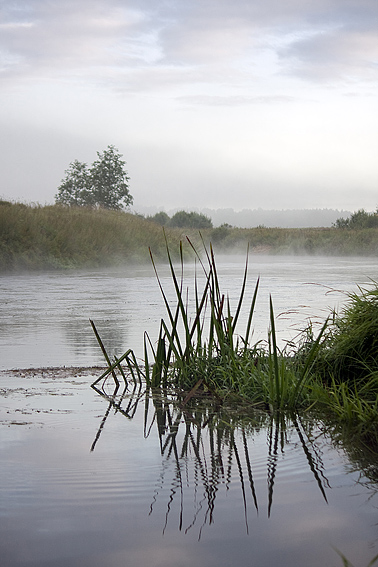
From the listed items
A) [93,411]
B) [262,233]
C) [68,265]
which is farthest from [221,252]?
[93,411]

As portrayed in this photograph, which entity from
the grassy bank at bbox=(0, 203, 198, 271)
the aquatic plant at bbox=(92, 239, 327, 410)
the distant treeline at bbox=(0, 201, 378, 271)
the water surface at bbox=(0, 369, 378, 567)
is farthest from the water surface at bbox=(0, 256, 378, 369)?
the grassy bank at bbox=(0, 203, 198, 271)

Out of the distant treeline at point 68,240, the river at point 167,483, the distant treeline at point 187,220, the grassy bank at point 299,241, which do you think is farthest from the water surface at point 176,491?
the distant treeline at point 187,220

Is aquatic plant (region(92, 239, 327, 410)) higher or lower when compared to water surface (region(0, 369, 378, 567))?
higher

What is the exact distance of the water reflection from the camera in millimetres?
2619

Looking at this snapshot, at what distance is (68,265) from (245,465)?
21.2m

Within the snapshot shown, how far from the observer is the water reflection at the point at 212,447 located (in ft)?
8.59

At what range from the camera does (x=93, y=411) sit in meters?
4.08

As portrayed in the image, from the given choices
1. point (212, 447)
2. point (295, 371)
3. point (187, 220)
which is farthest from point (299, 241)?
point (212, 447)

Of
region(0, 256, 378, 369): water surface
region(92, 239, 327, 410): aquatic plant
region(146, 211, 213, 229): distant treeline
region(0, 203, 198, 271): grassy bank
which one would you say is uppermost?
region(146, 211, 213, 229): distant treeline

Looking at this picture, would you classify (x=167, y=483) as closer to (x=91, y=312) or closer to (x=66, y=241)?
(x=91, y=312)

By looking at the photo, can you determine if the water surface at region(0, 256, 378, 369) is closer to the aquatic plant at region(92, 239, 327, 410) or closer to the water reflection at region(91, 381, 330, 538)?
the aquatic plant at region(92, 239, 327, 410)

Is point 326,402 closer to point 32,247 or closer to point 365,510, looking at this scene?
point 365,510

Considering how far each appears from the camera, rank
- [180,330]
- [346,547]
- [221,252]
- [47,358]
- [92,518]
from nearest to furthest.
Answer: [346,547] → [92,518] → [47,358] → [180,330] → [221,252]

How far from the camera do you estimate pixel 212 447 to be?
10.9 ft
